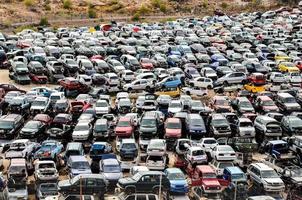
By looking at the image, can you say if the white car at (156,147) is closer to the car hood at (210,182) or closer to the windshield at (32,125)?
the car hood at (210,182)

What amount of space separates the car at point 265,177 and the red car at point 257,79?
18363mm

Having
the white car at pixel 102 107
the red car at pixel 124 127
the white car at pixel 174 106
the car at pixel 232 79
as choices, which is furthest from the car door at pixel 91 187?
the car at pixel 232 79

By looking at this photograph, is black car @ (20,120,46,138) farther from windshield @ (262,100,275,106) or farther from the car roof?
windshield @ (262,100,275,106)

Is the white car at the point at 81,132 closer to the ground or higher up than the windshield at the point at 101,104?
closer to the ground

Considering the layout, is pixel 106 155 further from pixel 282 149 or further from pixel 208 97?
pixel 208 97

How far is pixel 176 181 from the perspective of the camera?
25.7 m

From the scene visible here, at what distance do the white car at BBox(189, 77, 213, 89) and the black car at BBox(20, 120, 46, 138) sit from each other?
14.9 m

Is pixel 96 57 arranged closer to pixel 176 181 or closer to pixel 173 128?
pixel 173 128

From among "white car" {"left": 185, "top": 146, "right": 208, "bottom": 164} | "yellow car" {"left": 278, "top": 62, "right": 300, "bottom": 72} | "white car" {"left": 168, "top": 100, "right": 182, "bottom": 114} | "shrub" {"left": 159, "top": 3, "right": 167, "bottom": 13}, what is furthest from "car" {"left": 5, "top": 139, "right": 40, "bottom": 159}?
"shrub" {"left": 159, "top": 3, "right": 167, "bottom": 13}

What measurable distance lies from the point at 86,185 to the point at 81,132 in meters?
9.35

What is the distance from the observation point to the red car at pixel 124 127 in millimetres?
33344

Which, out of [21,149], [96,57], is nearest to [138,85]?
[96,57]

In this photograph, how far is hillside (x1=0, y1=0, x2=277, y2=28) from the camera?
299ft

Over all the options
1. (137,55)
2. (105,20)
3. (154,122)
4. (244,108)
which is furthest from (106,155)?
(105,20)
